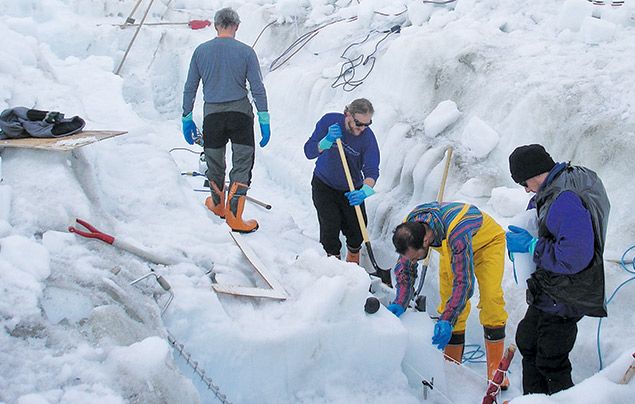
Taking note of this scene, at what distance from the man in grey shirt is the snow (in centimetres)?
35

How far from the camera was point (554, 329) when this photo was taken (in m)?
2.96

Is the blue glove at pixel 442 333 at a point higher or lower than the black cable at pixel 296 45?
higher

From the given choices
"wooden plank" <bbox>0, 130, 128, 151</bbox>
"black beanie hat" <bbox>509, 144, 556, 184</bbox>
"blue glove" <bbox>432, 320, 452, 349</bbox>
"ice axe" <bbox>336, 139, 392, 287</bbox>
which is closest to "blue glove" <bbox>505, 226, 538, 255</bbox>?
"black beanie hat" <bbox>509, 144, 556, 184</bbox>

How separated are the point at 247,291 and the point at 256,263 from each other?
40cm

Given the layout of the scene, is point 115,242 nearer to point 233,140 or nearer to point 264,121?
point 233,140

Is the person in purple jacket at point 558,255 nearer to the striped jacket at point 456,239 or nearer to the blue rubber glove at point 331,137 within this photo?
the striped jacket at point 456,239

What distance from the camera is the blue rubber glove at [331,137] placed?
15.0 ft

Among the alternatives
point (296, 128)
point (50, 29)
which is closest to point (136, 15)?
point (50, 29)

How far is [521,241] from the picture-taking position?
305 centimetres

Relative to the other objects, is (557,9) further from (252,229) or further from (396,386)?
(396,386)

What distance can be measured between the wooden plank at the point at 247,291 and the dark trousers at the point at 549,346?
1398mm

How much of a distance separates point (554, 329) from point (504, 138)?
2.73 meters

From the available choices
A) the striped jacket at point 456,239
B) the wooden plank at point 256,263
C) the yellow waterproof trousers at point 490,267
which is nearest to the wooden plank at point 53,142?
the wooden plank at point 256,263

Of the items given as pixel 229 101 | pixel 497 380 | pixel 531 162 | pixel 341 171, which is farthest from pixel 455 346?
pixel 229 101
